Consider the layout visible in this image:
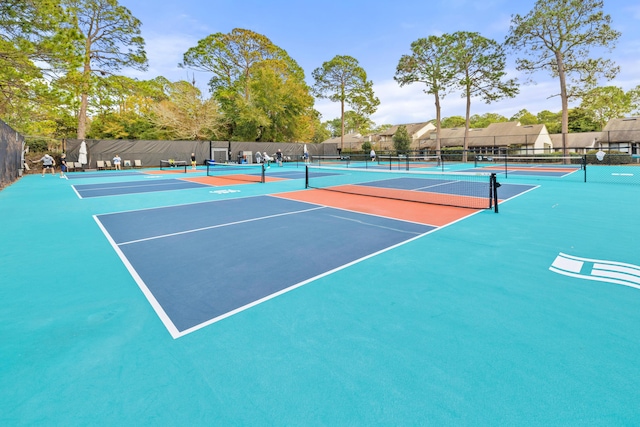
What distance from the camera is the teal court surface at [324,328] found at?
1932 millimetres

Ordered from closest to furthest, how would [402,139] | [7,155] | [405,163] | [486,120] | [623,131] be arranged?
[7,155]
[405,163]
[623,131]
[402,139]
[486,120]

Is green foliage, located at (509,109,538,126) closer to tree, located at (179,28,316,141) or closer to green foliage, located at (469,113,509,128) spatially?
green foliage, located at (469,113,509,128)

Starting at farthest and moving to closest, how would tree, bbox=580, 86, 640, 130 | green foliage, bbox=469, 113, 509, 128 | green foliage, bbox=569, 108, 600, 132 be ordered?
green foliage, bbox=469, 113, 509, 128
green foliage, bbox=569, 108, 600, 132
tree, bbox=580, 86, 640, 130

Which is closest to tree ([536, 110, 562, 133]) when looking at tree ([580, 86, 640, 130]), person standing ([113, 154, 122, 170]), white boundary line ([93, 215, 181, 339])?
tree ([580, 86, 640, 130])

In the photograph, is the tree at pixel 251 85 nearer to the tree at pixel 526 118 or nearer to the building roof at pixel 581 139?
the building roof at pixel 581 139

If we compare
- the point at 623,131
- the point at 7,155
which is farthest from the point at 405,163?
the point at 7,155

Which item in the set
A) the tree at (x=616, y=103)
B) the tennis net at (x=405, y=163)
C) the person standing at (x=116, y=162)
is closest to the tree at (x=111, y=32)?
the person standing at (x=116, y=162)

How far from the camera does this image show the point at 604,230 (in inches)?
233

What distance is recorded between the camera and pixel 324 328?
279 cm

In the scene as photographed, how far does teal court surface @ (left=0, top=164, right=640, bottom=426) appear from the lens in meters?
1.93

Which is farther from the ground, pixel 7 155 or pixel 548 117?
pixel 548 117

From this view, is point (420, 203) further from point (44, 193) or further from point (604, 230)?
point (44, 193)

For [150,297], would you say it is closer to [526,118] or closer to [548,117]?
[548,117]

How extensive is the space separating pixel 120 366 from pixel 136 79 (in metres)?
29.1
